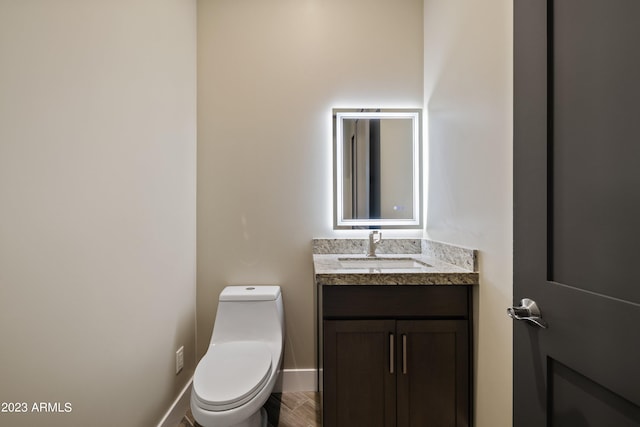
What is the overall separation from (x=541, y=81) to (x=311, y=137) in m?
1.40

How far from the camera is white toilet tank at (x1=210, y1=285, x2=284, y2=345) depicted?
172 centimetres

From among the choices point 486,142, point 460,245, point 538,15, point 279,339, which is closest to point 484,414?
point 460,245

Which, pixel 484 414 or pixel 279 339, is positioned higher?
pixel 279 339

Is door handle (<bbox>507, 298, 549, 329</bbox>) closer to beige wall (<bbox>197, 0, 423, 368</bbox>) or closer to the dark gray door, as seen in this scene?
the dark gray door

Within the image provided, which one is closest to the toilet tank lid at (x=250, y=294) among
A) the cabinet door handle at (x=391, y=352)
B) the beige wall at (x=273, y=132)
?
the beige wall at (x=273, y=132)

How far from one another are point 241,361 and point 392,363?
2.40ft

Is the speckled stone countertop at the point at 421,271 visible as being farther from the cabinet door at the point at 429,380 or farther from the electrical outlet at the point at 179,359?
the electrical outlet at the point at 179,359

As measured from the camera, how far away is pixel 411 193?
6.61 ft

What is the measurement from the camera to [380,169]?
2010mm

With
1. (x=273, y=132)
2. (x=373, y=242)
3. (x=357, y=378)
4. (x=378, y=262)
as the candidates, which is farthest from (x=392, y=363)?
(x=273, y=132)

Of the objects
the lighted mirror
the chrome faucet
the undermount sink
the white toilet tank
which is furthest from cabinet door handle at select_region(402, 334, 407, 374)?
the lighted mirror

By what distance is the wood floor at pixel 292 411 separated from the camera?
1.64m

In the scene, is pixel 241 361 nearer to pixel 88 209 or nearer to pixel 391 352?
pixel 391 352

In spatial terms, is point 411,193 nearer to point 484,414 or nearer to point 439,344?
point 439,344
